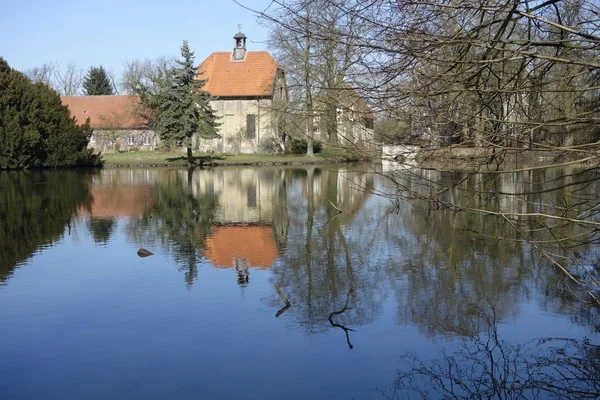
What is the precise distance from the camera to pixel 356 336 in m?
7.89

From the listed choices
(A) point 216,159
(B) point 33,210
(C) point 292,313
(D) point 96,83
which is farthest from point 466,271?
(D) point 96,83

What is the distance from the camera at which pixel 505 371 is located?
671cm

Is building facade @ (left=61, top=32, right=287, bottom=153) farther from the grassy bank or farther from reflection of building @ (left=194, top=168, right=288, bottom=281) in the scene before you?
reflection of building @ (left=194, top=168, right=288, bottom=281)

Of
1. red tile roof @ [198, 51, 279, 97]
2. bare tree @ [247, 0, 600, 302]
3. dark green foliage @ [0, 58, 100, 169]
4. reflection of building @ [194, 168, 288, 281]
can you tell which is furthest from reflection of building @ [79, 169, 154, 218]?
red tile roof @ [198, 51, 279, 97]

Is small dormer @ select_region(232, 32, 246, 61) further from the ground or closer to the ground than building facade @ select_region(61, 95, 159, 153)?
further from the ground

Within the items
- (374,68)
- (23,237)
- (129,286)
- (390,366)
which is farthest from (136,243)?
(374,68)

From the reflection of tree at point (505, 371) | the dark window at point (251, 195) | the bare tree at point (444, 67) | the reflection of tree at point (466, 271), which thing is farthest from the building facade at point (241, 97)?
the bare tree at point (444, 67)

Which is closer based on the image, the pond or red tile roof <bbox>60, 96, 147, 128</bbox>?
the pond

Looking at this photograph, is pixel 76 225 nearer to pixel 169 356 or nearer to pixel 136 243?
pixel 136 243

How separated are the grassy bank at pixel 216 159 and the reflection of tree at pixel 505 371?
119 ft

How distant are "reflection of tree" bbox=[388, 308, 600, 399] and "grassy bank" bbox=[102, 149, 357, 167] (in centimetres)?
3619

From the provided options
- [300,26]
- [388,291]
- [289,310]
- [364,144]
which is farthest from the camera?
[388,291]

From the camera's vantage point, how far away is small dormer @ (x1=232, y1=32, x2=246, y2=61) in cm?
5362

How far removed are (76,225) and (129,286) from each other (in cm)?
749
